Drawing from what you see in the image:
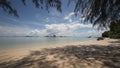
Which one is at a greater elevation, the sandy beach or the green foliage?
the green foliage

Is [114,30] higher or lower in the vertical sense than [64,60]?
higher

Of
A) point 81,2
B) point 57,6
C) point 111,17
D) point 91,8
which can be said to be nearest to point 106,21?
point 111,17

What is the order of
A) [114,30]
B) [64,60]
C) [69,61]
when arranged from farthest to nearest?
[114,30]
[64,60]
[69,61]

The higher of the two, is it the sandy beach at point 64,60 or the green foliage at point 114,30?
the green foliage at point 114,30

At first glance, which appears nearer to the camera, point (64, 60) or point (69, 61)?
point (69, 61)

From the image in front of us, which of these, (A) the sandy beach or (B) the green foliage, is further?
(B) the green foliage

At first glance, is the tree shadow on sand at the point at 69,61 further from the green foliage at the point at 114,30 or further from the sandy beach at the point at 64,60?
the green foliage at the point at 114,30

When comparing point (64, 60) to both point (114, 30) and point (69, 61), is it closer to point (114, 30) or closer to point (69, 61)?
point (69, 61)

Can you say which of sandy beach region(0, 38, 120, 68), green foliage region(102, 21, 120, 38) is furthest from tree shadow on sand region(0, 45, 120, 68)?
green foliage region(102, 21, 120, 38)

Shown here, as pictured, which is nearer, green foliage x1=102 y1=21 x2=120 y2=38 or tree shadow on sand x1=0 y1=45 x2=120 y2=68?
tree shadow on sand x1=0 y1=45 x2=120 y2=68

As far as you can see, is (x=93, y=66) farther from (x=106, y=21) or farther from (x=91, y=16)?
(x=106, y=21)

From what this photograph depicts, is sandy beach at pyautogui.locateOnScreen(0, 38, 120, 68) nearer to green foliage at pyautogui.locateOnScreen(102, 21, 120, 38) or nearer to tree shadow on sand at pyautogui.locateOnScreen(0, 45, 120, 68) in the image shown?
tree shadow on sand at pyautogui.locateOnScreen(0, 45, 120, 68)

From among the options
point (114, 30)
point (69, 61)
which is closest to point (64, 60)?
point (69, 61)

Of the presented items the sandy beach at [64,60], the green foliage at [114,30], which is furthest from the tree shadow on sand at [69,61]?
the green foliage at [114,30]
